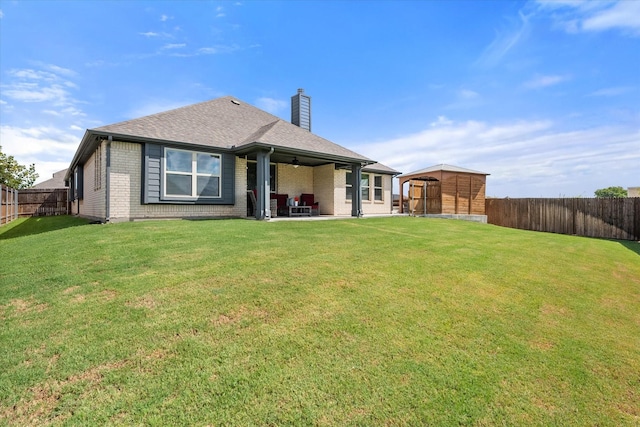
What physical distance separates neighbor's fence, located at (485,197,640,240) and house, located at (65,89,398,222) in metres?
10.3

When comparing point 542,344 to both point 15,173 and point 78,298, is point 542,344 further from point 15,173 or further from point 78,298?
point 15,173

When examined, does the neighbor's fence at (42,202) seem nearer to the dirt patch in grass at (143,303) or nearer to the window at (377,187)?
the window at (377,187)

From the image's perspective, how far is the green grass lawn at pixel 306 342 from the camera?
2.13 meters

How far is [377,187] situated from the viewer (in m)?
18.2

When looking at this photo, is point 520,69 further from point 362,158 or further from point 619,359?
point 619,359

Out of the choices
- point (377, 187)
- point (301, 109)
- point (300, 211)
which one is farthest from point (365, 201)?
point (301, 109)

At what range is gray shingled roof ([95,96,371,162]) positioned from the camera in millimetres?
10398

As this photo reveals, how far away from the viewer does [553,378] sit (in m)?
2.65

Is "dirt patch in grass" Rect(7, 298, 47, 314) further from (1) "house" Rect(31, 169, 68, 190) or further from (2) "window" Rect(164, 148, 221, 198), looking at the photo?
(1) "house" Rect(31, 169, 68, 190)

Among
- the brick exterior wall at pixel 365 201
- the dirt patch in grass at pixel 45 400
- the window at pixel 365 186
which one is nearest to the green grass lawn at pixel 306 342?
the dirt patch in grass at pixel 45 400

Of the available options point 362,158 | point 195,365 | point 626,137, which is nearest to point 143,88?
point 362,158

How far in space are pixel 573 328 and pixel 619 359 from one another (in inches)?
21.8

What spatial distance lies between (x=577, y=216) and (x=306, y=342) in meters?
18.5

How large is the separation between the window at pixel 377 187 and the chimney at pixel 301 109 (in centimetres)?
515
